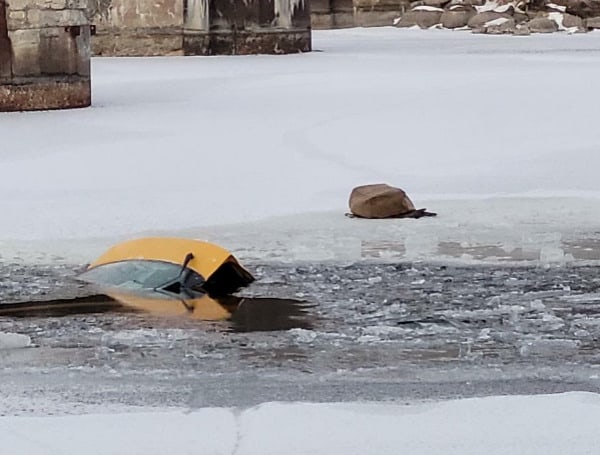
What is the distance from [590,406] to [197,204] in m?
3.90

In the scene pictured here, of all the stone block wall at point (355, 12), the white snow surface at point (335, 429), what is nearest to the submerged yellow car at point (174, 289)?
the white snow surface at point (335, 429)

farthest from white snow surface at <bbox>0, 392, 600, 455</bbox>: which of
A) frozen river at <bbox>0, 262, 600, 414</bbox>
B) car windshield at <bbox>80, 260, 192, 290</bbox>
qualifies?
car windshield at <bbox>80, 260, 192, 290</bbox>

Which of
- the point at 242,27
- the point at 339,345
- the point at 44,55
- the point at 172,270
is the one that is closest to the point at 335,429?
the point at 339,345

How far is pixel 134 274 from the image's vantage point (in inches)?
224

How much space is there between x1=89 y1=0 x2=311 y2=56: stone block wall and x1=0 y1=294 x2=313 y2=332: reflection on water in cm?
1442

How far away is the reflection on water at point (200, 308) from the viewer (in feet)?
16.1

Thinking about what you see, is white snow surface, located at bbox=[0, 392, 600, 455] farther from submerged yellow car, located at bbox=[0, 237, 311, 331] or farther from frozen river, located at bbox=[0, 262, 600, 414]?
submerged yellow car, located at bbox=[0, 237, 311, 331]

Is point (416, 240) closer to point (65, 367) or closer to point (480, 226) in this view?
point (480, 226)

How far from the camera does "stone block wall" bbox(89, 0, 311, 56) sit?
19.5m

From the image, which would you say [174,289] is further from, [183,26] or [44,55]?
[183,26]

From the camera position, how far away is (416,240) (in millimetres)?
6422

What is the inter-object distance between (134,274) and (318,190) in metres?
2.36

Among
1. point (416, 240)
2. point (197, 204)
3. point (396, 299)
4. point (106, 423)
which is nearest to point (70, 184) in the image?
point (197, 204)

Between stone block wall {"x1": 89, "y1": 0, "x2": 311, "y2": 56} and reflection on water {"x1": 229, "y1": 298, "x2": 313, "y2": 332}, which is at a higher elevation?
stone block wall {"x1": 89, "y1": 0, "x2": 311, "y2": 56}
